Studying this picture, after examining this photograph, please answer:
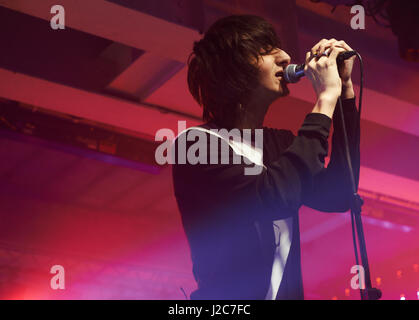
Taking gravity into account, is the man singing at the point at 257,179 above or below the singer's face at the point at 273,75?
below

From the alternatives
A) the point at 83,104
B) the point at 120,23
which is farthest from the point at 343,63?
the point at 83,104

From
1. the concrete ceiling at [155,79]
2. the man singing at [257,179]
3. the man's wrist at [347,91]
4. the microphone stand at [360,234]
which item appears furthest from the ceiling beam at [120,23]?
the microphone stand at [360,234]

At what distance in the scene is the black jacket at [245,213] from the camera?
1.15 metres

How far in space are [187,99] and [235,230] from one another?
10.9ft

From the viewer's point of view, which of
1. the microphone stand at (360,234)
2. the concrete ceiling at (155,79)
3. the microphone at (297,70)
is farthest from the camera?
the concrete ceiling at (155,79)

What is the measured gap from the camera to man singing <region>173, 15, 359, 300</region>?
1.16 m

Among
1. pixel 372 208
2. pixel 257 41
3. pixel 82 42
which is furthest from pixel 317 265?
pixel 257 41

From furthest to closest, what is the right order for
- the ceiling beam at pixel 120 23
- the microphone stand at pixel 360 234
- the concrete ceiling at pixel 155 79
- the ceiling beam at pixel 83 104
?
1. the ceiling beam at pixel 83 104
2. the concrete ceiling at pixel 155 79
3. the ceiling beam at pixel 120 23
4. the microphone stand at pixel 360 234

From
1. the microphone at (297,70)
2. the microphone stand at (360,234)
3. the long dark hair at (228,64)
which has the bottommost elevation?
the microphone stand at (360,234)

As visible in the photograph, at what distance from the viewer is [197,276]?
122 cm

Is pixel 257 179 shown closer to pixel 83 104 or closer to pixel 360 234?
pixel 360 234

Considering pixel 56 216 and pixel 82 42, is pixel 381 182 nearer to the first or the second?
pixel 82 42

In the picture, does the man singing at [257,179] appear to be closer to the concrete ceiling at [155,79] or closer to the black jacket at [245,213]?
the black jacket at [245,213]

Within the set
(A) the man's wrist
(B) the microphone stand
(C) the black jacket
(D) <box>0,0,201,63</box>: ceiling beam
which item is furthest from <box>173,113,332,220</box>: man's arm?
(D) <box>0,0,201,63</box>: ceiling beam
